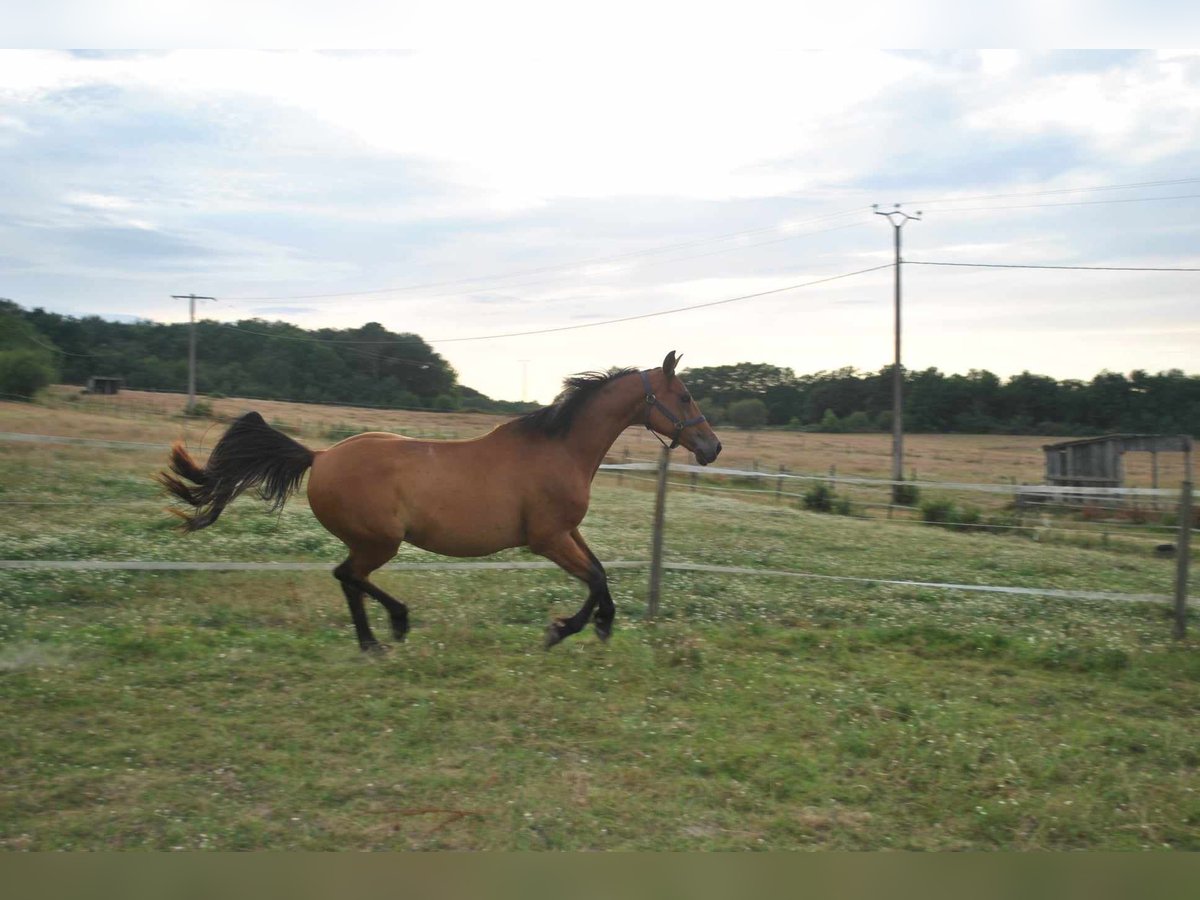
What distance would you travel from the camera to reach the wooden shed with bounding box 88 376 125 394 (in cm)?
1742

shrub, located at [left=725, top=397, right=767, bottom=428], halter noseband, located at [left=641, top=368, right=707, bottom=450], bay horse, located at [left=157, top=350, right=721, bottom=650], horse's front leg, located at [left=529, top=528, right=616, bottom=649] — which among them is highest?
shrub, located at [left=725, top=397, right=767, bottom=428]

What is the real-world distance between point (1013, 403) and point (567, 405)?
37.1m

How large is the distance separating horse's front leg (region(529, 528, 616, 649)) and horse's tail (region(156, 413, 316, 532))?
163 cm

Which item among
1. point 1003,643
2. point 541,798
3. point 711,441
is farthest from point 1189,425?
point 541,798

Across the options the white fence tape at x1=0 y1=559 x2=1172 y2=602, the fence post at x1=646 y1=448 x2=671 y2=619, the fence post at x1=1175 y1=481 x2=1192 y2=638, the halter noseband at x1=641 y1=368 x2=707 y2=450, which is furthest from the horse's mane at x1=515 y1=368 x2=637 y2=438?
the fence post at x1=1175 y1=481 x2=1192 y2=638

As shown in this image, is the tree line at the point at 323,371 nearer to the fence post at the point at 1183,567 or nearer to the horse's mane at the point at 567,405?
the horse's mane at the point at 567,405

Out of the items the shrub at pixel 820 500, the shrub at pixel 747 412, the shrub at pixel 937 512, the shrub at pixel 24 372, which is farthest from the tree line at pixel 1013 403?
the shrub at pixel 24 372

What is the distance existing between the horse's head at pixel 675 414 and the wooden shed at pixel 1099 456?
22477mm

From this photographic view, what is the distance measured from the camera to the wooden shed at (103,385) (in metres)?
17.4

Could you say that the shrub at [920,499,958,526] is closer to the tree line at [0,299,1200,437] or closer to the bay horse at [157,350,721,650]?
the tree line at [0,299,1200,437]

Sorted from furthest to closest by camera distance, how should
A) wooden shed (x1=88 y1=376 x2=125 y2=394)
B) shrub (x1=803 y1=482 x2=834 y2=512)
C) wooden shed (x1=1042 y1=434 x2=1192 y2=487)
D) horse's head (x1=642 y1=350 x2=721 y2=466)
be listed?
wooden shed (x1=1042 y1=434 x2=1192 y2=487) < shrub (x1=803 y1=482 x2=834 y2=512) < wooden shed (x1=88 y1=376 x2=125 y2=394) < horse's head (x1=642 y1=350 x2=721 y2=466)

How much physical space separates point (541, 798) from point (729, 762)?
103 centimetres

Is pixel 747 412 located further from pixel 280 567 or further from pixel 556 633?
pixel 556 633

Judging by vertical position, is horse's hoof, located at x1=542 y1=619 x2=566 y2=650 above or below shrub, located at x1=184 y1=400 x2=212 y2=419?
below
